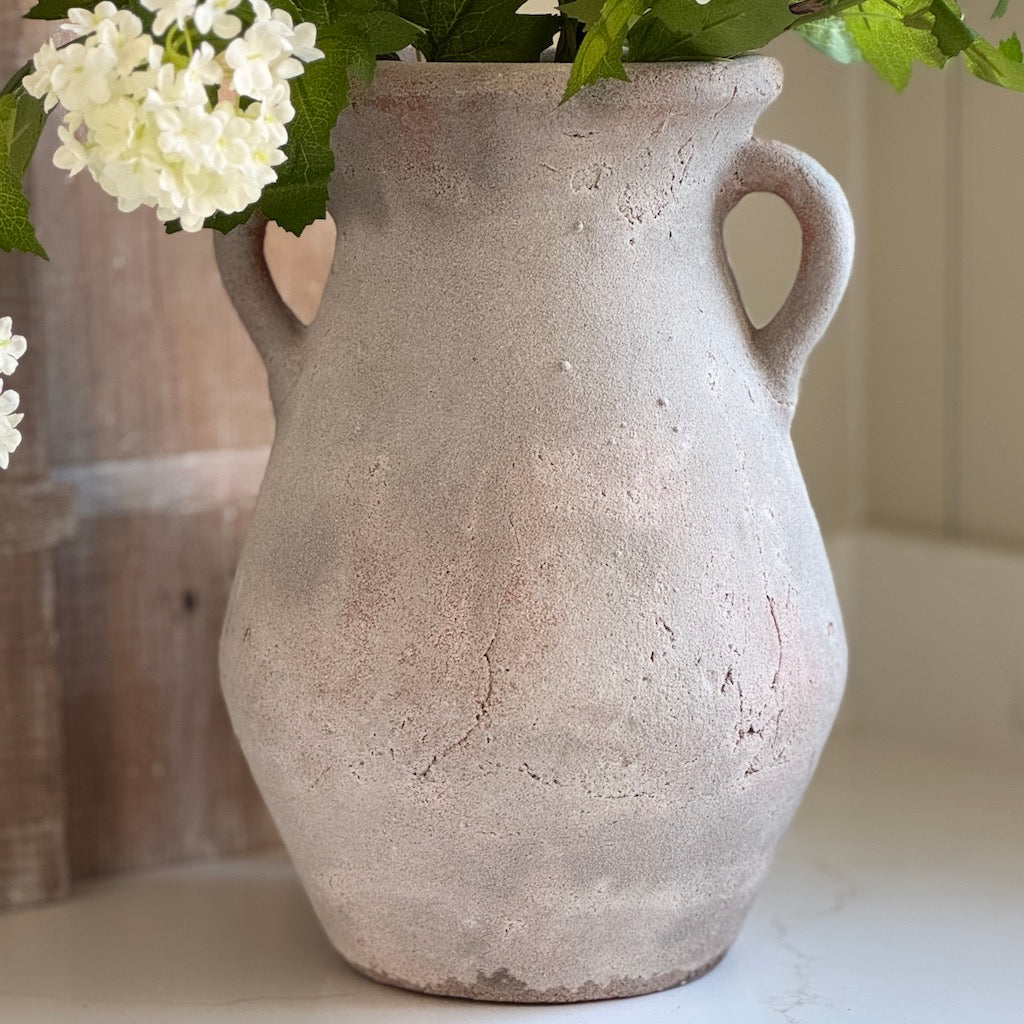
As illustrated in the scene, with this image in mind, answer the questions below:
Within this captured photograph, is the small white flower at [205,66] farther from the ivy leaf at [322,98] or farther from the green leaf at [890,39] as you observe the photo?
the green leaf at [890,39]

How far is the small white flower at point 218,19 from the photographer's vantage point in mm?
540

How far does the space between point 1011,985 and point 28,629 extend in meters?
0.52

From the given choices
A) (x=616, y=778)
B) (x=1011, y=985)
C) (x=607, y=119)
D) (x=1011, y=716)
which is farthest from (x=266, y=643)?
(x=1011, y=716)

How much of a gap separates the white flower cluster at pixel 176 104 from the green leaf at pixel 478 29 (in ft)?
0.52

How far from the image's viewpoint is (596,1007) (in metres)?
0.76

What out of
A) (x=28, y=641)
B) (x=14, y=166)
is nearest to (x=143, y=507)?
(x=28, y=641)

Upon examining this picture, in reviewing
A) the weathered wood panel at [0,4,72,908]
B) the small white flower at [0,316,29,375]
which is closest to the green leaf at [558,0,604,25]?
the small white flower at [0,316,29,375]

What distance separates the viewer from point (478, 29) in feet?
2.37

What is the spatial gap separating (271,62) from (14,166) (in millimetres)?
143

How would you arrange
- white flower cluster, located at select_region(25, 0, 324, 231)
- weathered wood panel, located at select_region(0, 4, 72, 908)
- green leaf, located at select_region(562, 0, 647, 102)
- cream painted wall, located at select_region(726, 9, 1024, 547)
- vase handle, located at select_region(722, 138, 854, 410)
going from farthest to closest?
cream painted wall, located at select_region(726, 9, 1024, 547), weathered wood panel, located at select_region(0, 4, 72, 908), vase handle, located at select_region(722, 138, 854, 410), green leaf, located at select_region(562, 0, 647, 102), white flower cluster, located at select_region(25, 0, 324, 231)

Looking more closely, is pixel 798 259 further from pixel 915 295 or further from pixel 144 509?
pixel 144 509

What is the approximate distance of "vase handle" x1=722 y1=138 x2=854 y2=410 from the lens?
0.75 metres

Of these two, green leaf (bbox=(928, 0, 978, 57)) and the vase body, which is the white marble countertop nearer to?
the vase body

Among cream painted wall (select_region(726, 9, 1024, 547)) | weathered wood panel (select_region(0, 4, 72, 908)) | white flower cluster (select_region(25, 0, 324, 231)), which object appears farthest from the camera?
cream painted wall (select_region(726, 9, 1024, 547))
